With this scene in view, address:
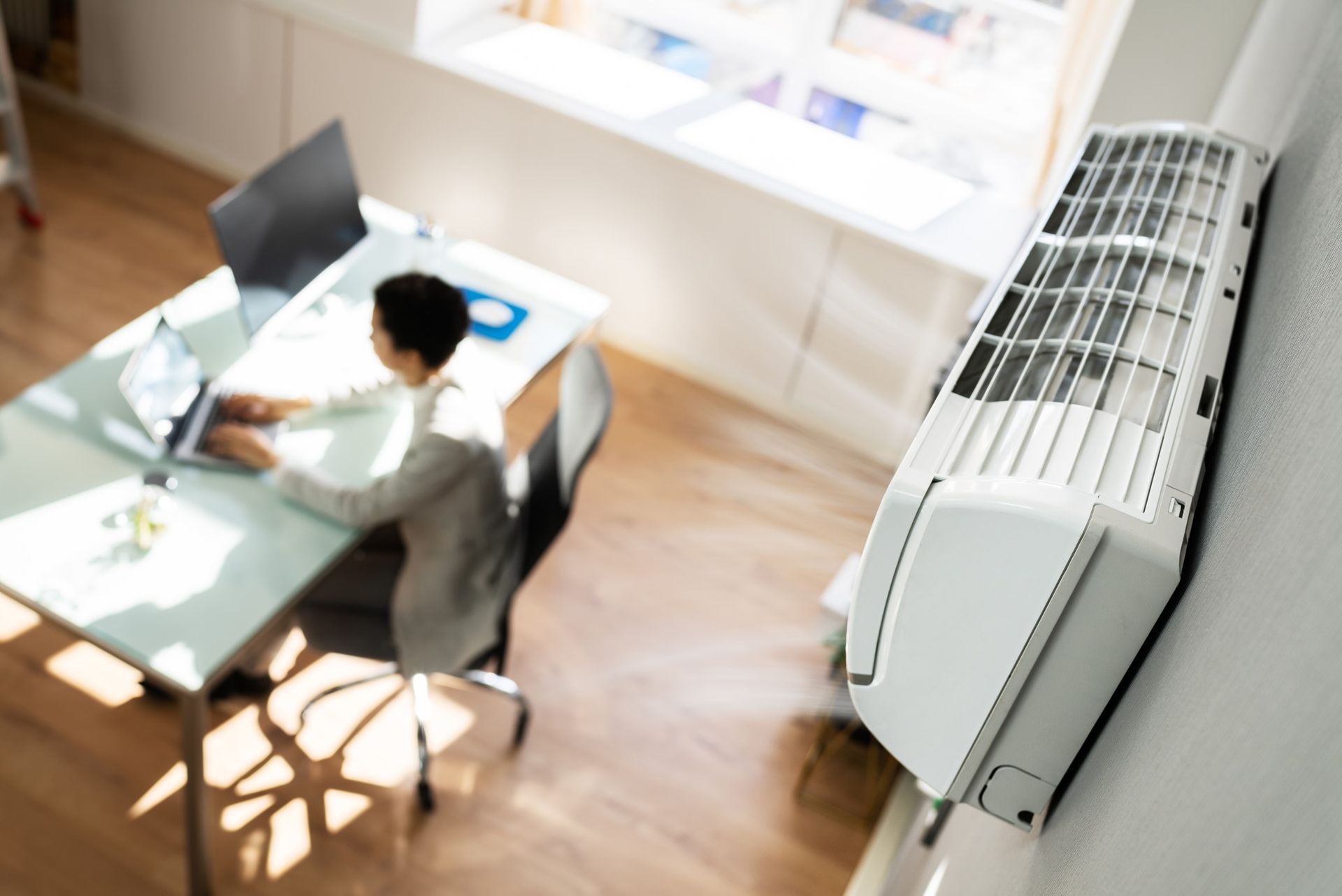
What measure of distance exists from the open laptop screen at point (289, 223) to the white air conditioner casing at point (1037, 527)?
1598mm

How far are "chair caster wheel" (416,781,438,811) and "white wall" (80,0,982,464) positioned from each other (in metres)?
1.74

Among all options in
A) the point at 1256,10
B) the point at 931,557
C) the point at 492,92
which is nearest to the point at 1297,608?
the point at 931,557

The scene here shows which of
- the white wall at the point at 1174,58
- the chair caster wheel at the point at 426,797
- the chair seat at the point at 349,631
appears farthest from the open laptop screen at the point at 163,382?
the white wall at the point at 1174,58

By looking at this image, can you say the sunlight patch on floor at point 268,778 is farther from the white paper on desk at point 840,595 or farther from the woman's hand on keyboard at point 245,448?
the white paper on desk at point 840,595

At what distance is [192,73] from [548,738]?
2.78 meters

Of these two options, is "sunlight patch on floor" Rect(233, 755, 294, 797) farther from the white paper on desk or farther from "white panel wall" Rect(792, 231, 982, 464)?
"white panel wall" Rect(792, 231, 982, 464)

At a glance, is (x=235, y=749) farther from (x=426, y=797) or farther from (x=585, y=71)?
(x=585, y=71)

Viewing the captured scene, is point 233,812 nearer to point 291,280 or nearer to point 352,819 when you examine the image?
point 352,819

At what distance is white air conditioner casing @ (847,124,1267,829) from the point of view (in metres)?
0.82

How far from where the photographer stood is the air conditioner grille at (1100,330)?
878 millimetres

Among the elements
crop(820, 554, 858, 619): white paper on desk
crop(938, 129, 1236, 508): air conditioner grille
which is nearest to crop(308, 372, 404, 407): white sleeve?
crop(820, 554, 858, 619): white paper on desk

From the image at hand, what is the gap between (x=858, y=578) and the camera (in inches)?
36.7

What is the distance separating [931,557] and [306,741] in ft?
6.40

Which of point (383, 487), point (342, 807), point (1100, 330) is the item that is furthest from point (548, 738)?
point (1100, 330)
